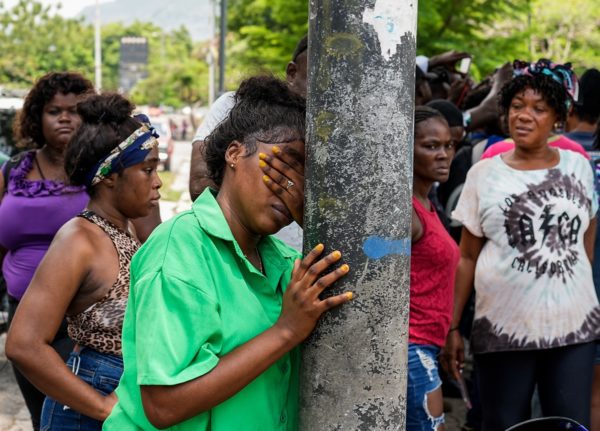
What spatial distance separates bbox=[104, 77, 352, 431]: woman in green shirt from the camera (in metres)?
1.93

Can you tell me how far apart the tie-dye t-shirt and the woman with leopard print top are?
1.81 meters

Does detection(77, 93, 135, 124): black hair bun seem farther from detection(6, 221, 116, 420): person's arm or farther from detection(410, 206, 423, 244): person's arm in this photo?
detection(410, 206, 423, 244): person's arm

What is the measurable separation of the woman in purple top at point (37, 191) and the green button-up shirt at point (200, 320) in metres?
2.11

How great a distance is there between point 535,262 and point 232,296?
2.48m

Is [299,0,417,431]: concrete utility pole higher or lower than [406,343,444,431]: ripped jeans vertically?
higher

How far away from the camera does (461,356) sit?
457cm

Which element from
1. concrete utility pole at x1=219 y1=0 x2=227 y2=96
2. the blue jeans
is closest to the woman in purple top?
the blue jeans

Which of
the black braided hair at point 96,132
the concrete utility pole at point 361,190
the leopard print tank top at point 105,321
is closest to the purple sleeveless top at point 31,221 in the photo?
the black braided hair at point 96,132

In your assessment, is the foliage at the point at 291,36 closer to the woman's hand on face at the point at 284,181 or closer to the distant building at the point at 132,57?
the woman's hand on face at the point at 284,181

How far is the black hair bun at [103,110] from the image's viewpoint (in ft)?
11.1

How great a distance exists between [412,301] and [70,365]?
5.02 feet

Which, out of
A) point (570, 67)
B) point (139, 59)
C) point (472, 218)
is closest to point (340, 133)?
point (472, 218)

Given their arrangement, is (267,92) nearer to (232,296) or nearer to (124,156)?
(232,296)

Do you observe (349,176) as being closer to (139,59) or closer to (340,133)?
(340,133)
